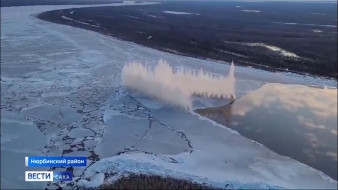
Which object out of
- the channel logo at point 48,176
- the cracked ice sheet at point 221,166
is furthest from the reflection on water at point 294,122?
the channel logo at point 48,176

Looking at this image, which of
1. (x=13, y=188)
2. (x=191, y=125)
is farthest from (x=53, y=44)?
(x=13, y=188)

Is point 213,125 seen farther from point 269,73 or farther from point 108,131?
point 269,73

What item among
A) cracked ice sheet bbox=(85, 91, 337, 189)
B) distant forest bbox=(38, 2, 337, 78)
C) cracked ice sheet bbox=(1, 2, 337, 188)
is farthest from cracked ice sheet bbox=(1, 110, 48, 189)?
distant forest bbox=(38, 2, 337, 78)

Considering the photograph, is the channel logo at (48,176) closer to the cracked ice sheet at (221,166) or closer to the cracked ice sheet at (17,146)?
the cracked ice sheet at (17,146)

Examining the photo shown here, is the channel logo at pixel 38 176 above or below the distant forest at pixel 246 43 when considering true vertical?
below

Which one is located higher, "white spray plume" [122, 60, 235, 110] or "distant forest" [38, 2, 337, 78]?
"distant forest" [38, 2, 337, 78]

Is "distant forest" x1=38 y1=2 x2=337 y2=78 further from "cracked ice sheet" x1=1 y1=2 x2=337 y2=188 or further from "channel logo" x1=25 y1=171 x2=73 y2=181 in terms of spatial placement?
"channel logo" x1=25 y1=171 x2=73 y2=181
